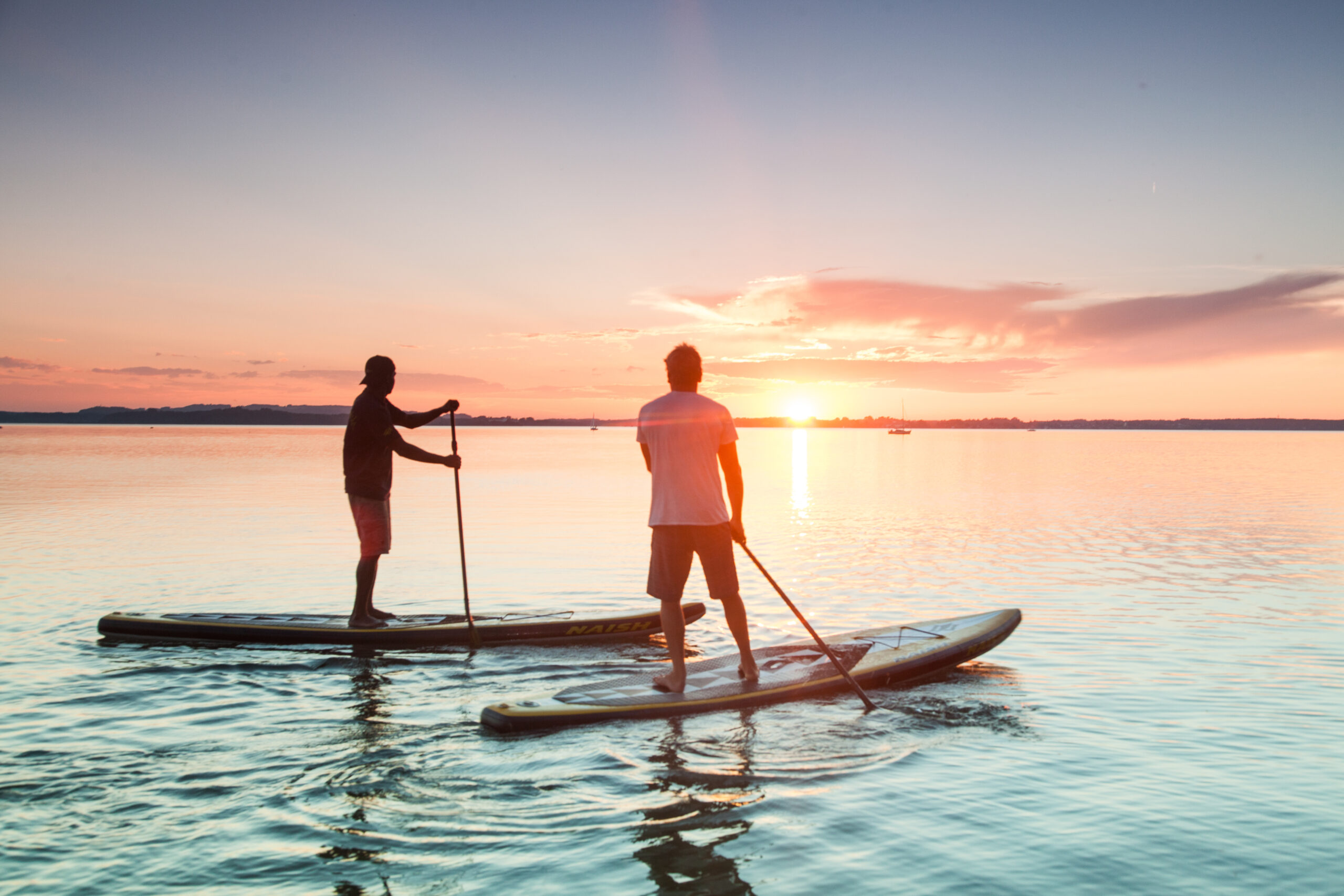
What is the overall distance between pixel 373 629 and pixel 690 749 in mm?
4773

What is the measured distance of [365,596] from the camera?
938cm

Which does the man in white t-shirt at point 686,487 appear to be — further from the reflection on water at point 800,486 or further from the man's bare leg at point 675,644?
the reflection on water at point 800,486

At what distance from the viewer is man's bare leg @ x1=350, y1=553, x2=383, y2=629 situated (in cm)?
933

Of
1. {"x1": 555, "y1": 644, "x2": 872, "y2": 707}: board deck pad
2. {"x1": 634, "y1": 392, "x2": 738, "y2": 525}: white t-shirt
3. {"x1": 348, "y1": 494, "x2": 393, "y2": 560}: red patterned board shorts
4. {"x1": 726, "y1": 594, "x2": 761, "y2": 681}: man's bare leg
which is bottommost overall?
{"x1": 555, "y1": 644, "x2": 872, "y2": 707}: board deck pad

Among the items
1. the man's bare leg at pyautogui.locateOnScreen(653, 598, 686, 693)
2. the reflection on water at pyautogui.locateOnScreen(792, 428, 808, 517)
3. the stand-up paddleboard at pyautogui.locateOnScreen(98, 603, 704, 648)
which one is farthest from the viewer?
the reflection on water at pyautogui.locateOnScreen(792, 428, 808, 517)

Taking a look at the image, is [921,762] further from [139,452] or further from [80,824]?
[139,452]

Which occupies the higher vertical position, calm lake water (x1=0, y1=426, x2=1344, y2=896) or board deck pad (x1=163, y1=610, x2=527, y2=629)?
board deck pad (x1=163, y1=610, x2=527, y2=629)

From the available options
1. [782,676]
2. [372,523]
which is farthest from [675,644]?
[372,523]

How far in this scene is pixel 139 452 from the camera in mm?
76062

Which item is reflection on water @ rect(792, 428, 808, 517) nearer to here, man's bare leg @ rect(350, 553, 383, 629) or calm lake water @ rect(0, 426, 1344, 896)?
calm lake water @ rect(0, 426, 1344, 896)

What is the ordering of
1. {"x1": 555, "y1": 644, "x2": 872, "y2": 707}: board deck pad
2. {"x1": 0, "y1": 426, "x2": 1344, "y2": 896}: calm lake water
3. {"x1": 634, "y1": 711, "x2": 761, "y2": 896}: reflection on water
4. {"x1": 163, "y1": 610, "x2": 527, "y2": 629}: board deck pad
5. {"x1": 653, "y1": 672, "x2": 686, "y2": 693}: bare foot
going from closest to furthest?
{"x1": 634, "y1": 711, "x2": 761, "y2": 896}: reflection on water
{"x1": 0, "y1": 426, "x2": 1344, "y2": 896}: calm lake water
{"x1": 555, "y1": 644, "x2": 872, "y2": 707}: board deck pad
{"x1": 653, "y1": 672, "x2": 686, "y2": 693}: bare foot
{"x1": 163, "y1": 610, "x2": 527, "y2": 629}: board deck pad

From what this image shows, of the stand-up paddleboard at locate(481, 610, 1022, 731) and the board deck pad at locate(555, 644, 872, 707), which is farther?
the board deck pad at locate(555, 644, 872, 707)

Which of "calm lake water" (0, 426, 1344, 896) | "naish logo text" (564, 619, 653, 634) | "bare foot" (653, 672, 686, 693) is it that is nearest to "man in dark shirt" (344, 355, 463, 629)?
"calm lake water" (0, 426, 1344, 896)

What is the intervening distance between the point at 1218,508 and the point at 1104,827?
26.8 meters
